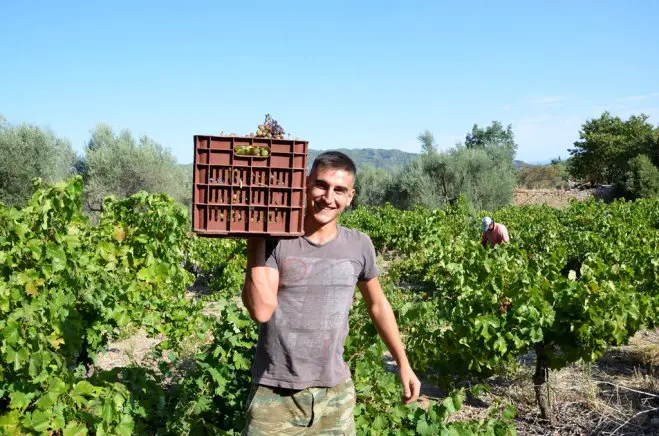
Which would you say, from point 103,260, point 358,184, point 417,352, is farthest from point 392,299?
point 358,184

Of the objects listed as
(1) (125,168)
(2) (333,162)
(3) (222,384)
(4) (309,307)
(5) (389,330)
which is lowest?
(3) (222,384)

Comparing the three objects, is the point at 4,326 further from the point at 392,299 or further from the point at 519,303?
the point at 519,303

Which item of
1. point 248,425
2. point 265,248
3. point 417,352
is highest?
point 265,248

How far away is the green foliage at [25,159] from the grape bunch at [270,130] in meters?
21.2

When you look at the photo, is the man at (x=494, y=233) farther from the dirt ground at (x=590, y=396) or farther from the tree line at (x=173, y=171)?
the tree line at (x=173, y=171)

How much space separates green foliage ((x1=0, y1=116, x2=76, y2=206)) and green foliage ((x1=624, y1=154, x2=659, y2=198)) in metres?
24.8

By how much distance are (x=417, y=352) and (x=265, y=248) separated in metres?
2.71

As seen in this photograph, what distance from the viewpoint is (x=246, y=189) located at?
6.05 ft

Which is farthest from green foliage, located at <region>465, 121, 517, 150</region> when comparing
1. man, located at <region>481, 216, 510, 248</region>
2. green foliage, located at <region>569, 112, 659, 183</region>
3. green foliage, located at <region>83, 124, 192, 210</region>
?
man, located at <region>481, 216, 510, 248</region>

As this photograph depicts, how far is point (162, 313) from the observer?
5.25 metres

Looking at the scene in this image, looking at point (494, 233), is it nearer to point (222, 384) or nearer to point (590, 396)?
point (590, 396)

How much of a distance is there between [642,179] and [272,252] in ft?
95.5

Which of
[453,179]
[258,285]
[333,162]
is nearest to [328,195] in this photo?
[333,162]

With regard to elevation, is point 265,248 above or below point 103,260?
above
